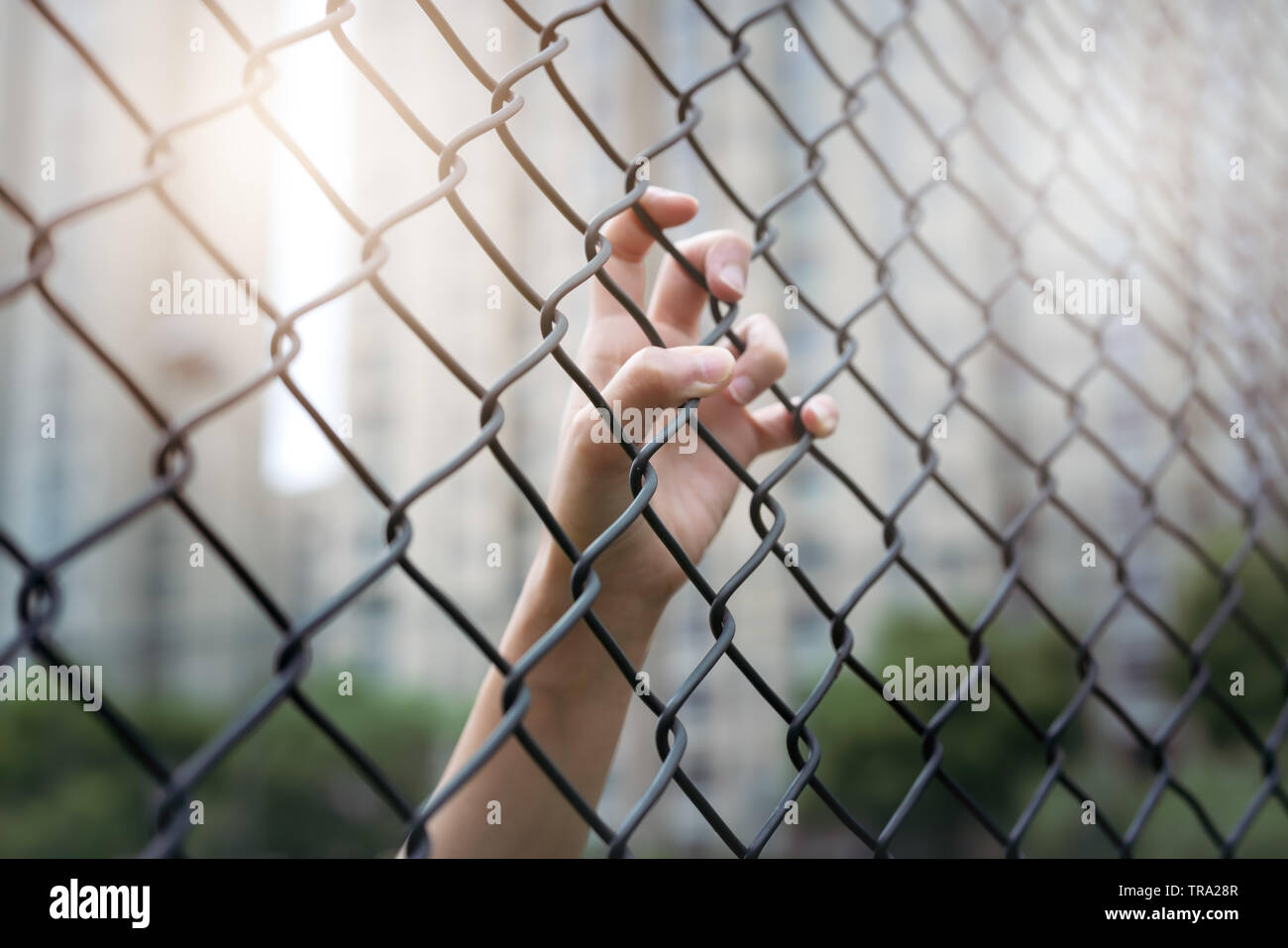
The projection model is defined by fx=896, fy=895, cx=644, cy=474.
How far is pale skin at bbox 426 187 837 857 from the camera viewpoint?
3.53 feet

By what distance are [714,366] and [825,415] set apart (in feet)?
1.03

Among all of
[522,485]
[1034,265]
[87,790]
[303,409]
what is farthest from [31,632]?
[87,790]

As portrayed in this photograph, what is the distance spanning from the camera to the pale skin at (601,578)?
1075mm

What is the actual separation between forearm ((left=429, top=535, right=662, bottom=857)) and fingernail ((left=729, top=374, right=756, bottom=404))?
0.95 ft

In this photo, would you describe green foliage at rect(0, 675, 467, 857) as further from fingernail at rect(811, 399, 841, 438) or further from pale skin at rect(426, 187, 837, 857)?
fingernail at rect(811, 399, 841, 438)

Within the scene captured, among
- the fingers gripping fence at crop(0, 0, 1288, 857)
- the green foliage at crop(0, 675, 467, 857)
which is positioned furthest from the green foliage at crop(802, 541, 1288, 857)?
the fingers gripping fence at crop(0, 0, 1288, 857)

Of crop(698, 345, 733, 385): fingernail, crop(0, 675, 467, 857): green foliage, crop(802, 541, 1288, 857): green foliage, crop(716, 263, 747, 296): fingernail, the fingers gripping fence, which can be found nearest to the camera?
the fingers gripping fence

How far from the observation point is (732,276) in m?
1.08

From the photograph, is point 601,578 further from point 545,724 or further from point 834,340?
point 834,340

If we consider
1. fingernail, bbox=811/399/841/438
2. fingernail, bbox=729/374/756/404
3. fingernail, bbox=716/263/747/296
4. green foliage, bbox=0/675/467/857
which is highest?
fingernail, bbox=716/263/747/296

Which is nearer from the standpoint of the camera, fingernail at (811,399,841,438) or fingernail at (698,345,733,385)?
fingernail at (698,345,733,385)

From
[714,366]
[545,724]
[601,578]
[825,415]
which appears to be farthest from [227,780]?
[714,366]
